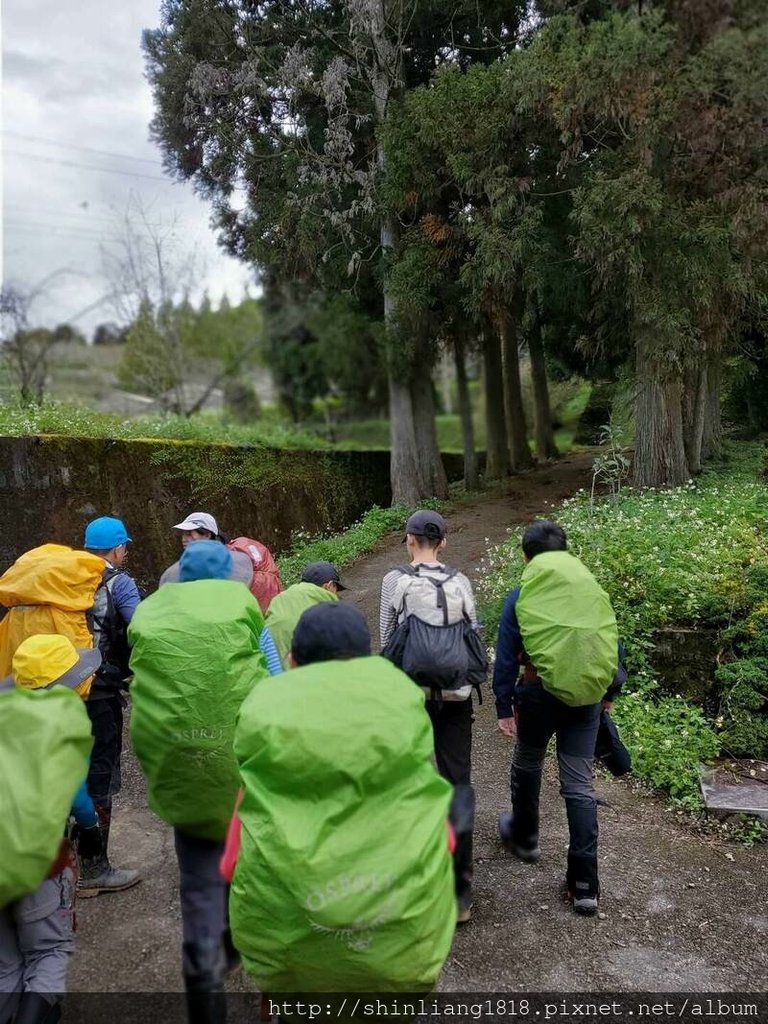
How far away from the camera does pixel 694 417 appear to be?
11.8 metres

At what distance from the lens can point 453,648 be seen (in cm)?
361

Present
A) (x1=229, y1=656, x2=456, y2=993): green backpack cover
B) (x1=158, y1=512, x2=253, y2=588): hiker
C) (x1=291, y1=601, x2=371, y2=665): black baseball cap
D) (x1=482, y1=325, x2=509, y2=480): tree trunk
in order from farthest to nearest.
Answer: (x1=482, y1=325, x2=509, y2=480): tree trunk, (x1=158, y1=512, x2=253, y2=588): hiker, (x1=291, y1=601, x2=371, y2=665): black baseball cap, (x1=229, y1=656, x2=456, y2=993): green backpack cover

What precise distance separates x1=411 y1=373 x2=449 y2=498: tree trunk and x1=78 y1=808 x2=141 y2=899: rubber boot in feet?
36.7

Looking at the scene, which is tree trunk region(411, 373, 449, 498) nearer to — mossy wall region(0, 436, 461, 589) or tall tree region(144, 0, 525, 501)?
mossy wall region(0, 436, 461, 589)

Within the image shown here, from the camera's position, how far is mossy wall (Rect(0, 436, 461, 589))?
8.38m

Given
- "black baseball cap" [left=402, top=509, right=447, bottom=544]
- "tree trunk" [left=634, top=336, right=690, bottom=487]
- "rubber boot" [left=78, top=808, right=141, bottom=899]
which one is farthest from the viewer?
"tree trunk" [left=634, top=336, right=690, bottom=487]

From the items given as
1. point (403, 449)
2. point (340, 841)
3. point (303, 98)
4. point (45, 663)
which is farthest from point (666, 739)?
point (303, 98)

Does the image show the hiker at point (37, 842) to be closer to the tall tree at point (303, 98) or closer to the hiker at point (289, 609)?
the hiker at point (289, 609)

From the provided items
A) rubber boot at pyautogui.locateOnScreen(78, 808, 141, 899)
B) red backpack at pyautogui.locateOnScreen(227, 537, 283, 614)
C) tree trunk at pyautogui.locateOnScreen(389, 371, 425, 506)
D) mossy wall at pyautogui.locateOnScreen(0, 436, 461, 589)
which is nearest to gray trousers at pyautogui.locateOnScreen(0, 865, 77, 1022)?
rubber boot at pyautogui.locateOnScreen(78, 808, 141, 899)

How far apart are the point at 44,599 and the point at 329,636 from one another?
1952 mm

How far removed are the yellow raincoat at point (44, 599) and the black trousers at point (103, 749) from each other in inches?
10.4

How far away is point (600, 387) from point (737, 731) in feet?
29.2

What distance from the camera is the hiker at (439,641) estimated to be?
3598mm

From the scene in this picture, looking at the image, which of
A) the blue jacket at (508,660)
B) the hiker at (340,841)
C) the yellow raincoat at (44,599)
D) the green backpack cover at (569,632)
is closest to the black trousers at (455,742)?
the blue jacket at (508,660)
